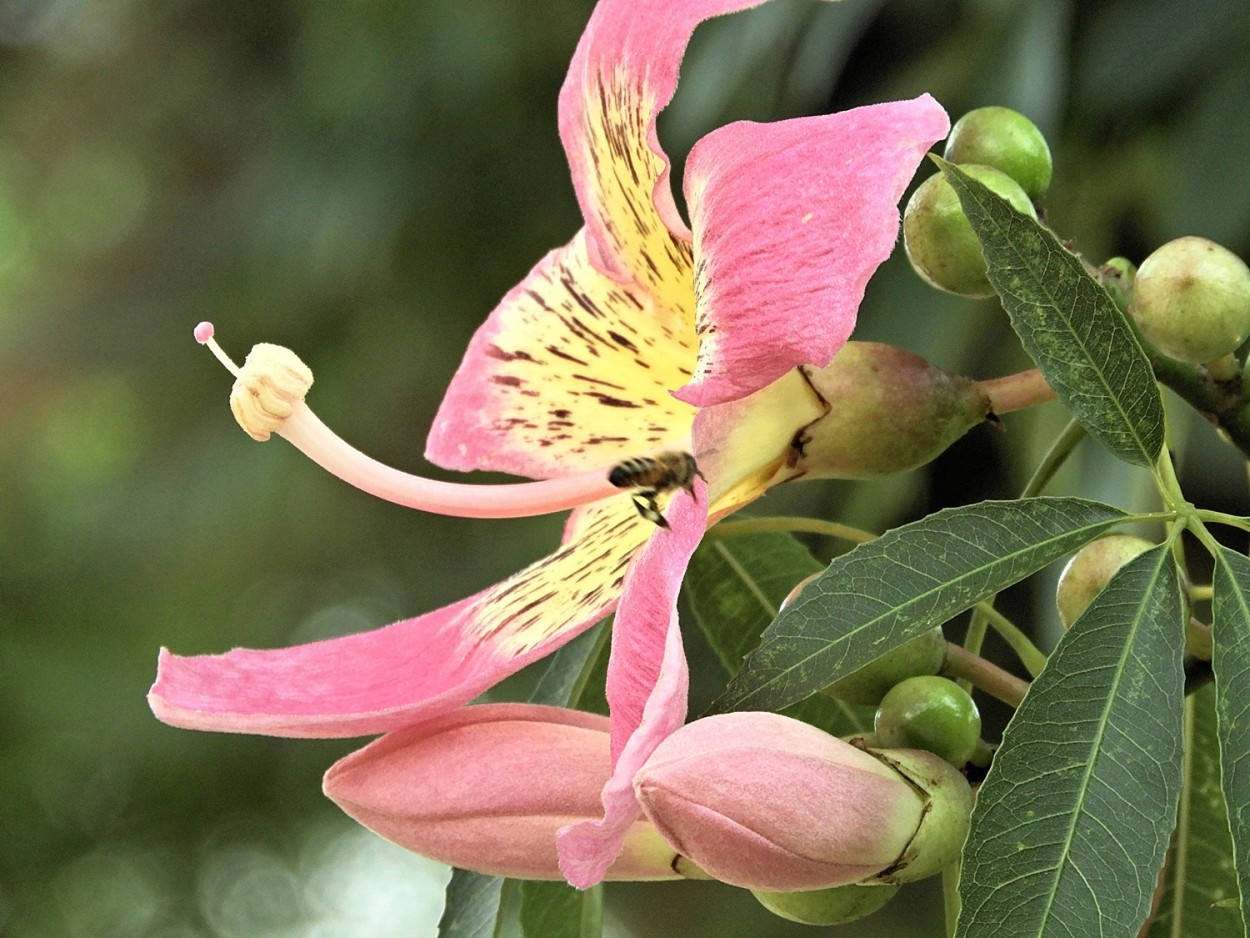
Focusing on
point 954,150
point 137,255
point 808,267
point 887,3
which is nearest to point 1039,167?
point 954,150

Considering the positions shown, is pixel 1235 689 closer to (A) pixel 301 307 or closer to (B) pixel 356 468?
(B) pixel 356 468

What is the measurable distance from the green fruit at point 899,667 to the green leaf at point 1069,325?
3.5 inches

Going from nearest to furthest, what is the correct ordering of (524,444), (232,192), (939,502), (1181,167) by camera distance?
1. (524,444)
2. (1181,167)
3. (939,502)
4. (232,192)

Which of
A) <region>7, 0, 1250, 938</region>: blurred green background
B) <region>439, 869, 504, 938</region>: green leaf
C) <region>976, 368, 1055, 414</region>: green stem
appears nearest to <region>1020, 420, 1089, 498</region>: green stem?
<region>976, 368, 1055, 414</region>: green stem

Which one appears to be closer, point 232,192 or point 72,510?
point 232,192

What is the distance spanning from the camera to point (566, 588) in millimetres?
532

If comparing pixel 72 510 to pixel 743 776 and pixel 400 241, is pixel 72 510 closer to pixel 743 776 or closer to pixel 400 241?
pixel 400 241

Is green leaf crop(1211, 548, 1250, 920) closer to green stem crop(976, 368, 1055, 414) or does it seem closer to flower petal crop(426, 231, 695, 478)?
green stem crop(976, 368, 1055, 414)

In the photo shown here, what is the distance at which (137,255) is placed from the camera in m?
2.34

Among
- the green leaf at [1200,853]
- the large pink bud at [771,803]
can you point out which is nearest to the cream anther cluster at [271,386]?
the large pink bud at [771,803]

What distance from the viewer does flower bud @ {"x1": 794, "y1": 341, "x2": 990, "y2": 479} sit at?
1.64ft

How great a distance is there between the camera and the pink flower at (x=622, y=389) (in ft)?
1.35

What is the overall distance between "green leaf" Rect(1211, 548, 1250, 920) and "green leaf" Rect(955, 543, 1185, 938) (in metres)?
0.01

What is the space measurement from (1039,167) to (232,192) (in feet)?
6.12
